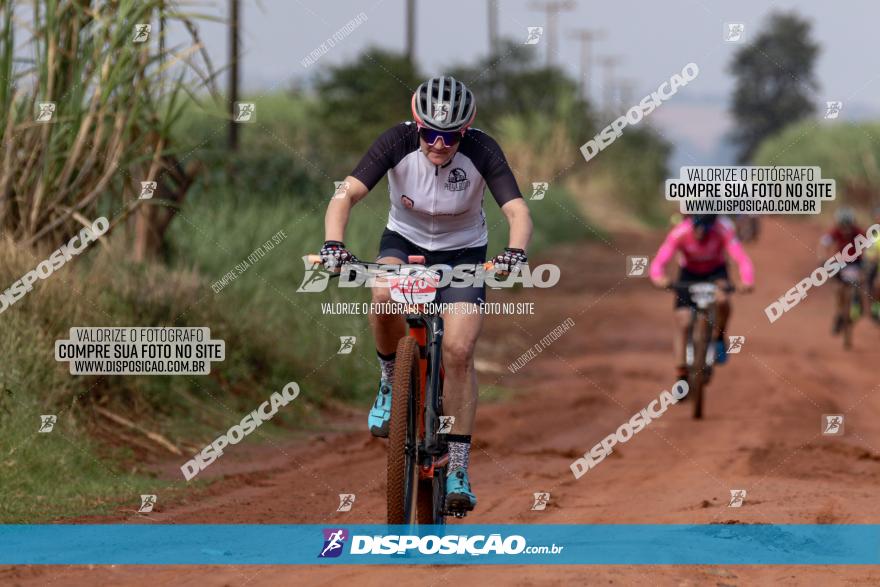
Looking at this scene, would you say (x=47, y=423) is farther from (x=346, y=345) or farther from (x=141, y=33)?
(x=346, y=345)

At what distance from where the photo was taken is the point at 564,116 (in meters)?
44.6

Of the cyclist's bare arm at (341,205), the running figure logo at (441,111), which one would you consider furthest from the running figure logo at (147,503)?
the running figure logo at (441,111)

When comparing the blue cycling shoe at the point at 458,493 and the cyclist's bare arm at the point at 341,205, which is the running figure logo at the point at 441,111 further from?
the blue cycling shoe at the point at 458,493

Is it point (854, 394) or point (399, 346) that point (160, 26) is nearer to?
point (399, 346)

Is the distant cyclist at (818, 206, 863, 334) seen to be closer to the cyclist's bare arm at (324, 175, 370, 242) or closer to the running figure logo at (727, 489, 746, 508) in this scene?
the running figure logo at (727, 489, 746, 508)

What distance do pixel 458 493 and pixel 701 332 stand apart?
7.50m

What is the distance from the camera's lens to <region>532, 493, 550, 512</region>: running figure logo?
8.60m

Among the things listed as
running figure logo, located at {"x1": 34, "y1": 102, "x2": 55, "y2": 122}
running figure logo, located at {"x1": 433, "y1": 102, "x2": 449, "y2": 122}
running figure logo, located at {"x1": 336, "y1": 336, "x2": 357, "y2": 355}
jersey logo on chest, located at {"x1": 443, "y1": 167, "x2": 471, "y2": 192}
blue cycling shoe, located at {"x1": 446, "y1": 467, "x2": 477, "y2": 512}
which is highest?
running figure logo, located at {"x1": 34, "y1": 102, "x2": 55, "y2": 122}

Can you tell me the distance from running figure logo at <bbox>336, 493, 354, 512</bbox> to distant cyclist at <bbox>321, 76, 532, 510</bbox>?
1358 millimetres

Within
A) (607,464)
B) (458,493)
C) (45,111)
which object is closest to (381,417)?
(458,493)

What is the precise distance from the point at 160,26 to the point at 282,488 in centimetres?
427

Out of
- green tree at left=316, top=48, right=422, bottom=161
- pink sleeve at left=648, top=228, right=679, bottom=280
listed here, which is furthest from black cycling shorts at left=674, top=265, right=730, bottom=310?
green tree at left=316, top=48, right=422, bottom=161

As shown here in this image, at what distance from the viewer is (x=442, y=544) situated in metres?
7.29

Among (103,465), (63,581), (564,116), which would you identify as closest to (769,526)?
(63,581)
